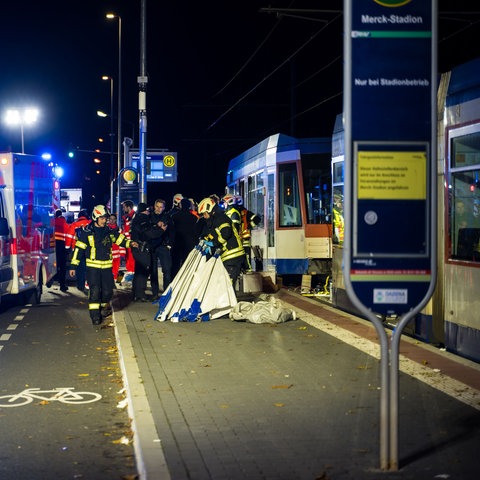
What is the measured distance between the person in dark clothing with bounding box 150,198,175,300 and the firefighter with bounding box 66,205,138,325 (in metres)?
3.09

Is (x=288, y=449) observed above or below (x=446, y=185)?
below

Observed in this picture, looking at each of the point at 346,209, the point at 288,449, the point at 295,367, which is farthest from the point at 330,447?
the point at 295,367

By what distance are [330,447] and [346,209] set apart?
5.73 ft

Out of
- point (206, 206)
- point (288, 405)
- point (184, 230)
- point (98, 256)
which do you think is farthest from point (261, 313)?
point (288, 405)

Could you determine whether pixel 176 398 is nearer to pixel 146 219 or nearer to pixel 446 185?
pixel 446 185

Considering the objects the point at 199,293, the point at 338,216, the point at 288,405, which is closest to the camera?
the point at 288,405

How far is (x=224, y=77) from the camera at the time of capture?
5803 centimetres

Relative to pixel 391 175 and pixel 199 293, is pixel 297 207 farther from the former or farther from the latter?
pixel 391 175

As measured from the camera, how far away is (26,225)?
18500 millimetres

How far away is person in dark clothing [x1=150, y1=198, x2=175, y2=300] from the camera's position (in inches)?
721

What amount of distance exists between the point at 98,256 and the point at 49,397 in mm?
5958

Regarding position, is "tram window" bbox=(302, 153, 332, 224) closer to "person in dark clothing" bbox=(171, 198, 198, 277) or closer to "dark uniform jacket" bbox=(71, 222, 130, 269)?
"person in dark clothing" bbox=(171, 198, 198, 277)

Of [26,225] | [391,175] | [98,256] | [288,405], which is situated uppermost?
[391,175]

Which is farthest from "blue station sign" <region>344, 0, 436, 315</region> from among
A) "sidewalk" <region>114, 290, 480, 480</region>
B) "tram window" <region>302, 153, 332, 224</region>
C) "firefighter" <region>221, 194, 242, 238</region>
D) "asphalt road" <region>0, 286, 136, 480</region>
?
"tram window" <region>302, 153, 332, 224</region>
